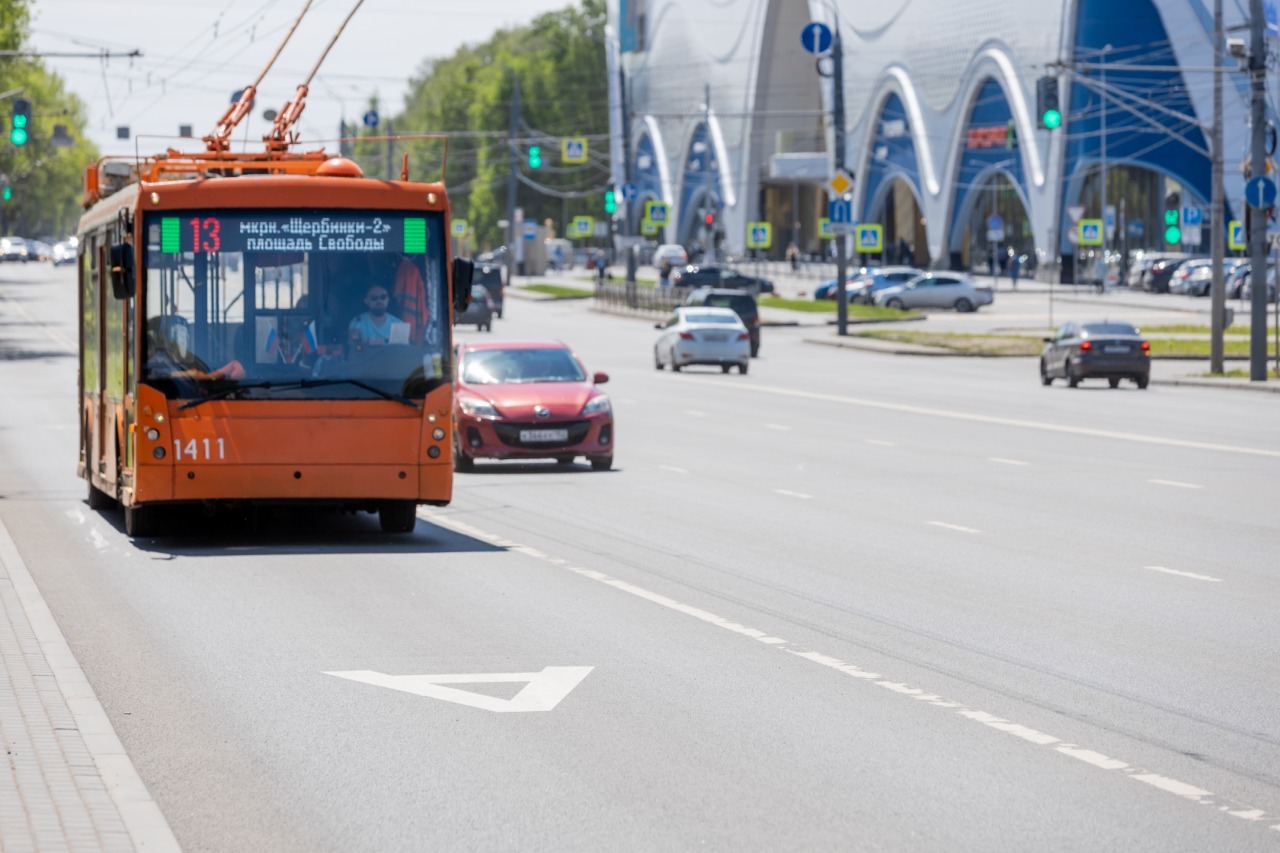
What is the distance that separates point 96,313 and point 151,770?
11.2 m

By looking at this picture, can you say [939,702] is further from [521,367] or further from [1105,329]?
[1105,329]

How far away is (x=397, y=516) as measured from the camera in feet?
57.0

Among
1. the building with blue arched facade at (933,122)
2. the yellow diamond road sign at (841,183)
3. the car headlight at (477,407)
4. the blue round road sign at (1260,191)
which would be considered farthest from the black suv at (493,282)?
the car headlight at (477,407)

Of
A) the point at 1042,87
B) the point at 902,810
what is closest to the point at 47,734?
the point at 902,810

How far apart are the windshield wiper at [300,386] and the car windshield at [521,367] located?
8239mm

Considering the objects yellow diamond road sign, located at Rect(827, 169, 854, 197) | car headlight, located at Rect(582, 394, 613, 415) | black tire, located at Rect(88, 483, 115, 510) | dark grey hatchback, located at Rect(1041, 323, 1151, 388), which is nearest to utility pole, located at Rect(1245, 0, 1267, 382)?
dark grey hatchback, located at Rect(1041, 323, 1151, 388)

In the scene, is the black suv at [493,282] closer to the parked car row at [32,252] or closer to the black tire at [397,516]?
the parked car row at [32,252]

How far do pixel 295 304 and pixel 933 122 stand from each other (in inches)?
4003

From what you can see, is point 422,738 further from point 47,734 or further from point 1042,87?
point 1042,87

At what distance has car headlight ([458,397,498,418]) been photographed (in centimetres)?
2384

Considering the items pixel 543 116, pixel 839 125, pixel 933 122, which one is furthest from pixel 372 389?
pixel 543 116

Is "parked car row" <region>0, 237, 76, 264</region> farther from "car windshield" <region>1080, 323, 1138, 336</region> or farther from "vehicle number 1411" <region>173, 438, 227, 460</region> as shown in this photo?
"vehicle number 1411" <region>173, 438, 227, 460</region>

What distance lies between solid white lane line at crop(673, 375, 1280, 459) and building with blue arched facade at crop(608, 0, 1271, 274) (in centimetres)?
2494

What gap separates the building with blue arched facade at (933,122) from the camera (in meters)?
94.9
